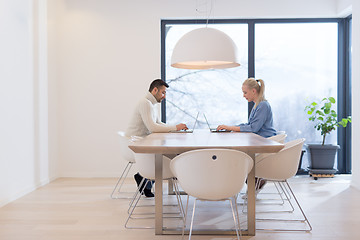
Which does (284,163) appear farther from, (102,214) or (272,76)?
(272,76)

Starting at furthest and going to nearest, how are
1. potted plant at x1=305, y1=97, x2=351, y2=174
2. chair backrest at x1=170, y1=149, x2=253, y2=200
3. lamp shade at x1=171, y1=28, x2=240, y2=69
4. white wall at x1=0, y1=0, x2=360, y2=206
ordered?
white wall at x1=0, y1=0, x2=360, y2=206 → potted plant at x1=305, y1=97, x2=351, y2=174 → lamp shade at x1=171, y1=28, x2=240, y2=69 → chair backrest at x1=170, y1=149, x2=253, y2=200

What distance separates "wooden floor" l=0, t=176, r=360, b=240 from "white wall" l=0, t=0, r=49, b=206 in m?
0.26

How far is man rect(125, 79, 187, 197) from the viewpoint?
178 inches

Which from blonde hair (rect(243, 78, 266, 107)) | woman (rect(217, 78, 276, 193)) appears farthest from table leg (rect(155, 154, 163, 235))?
blonde hair (rect(243, 78, 266, 107))

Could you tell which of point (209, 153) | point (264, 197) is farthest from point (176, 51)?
point (264, 197)

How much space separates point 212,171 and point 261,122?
1.89m

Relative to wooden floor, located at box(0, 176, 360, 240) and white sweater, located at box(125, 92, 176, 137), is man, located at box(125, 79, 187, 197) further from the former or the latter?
wooden floor, located at box(0, 176, 360, 240)

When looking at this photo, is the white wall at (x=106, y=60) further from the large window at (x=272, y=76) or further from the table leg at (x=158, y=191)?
the table leg at (x=158, y=191)

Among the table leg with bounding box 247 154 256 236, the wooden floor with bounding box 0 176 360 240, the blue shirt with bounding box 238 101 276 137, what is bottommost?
the wooden floor with bounding box 0 176 360 240

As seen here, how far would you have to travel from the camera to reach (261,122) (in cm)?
447

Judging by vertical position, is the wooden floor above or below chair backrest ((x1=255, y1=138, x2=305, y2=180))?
below

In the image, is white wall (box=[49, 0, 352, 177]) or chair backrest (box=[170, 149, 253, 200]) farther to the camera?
white wall (box=[49, 0, 352, 177])

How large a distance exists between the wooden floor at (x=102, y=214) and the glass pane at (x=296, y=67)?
4.11 feet

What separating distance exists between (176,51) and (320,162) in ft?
10.6
